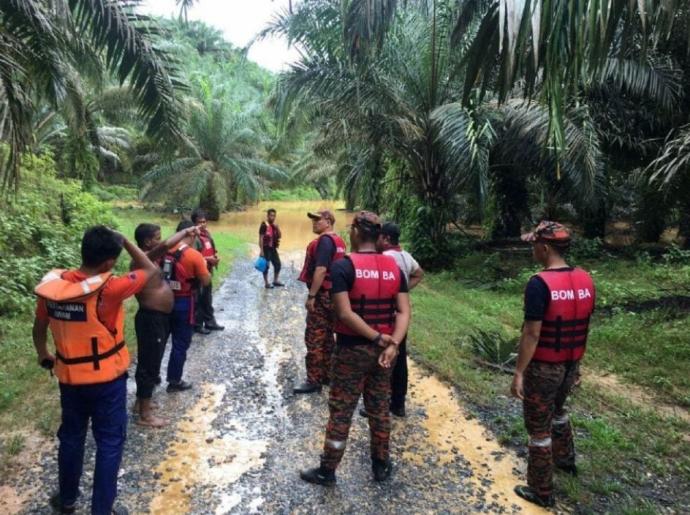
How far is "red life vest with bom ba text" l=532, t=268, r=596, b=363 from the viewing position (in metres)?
3.15

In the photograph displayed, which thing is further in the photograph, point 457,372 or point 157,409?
point 457,372

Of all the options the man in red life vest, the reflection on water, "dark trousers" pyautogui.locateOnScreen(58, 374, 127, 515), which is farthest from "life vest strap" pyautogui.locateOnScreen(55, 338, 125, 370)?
the reflection on water

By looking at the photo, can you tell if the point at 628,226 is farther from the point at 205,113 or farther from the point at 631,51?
the point at 205,113

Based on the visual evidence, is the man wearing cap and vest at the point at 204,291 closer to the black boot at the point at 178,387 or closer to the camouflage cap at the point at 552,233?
the black boot at the point at 178,387

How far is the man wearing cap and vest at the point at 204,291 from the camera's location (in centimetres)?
674

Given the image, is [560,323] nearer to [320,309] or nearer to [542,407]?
[542,407]

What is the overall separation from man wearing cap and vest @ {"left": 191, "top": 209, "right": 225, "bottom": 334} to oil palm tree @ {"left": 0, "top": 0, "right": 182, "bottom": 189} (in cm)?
116

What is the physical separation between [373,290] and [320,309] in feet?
5.81

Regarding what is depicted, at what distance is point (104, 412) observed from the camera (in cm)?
290

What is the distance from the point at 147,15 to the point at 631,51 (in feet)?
26.7

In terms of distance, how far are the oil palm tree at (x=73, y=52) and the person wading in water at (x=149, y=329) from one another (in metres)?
1.90

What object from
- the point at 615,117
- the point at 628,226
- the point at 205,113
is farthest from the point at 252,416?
the point at 205,113

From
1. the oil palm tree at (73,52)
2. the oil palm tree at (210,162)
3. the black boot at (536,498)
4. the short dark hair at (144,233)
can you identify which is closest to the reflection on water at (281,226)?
the oil palm tree at (210,162)

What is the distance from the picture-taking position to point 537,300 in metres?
3.14
